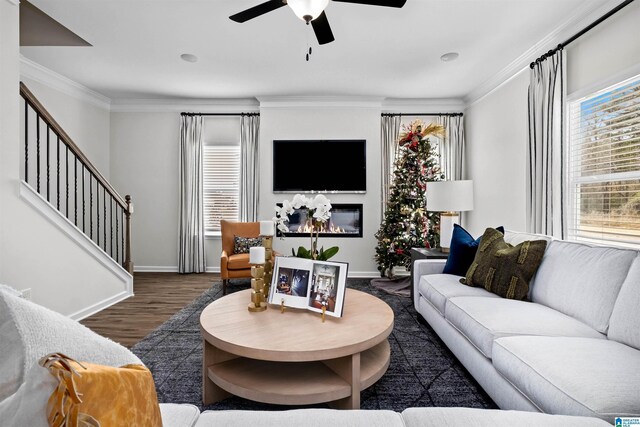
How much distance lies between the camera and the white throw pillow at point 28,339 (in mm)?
533

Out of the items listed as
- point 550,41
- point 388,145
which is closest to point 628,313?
point 550,41

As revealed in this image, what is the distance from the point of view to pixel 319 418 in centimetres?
97

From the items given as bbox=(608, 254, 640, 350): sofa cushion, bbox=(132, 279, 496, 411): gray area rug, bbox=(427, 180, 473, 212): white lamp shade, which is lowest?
bbox=(132, 279, 496, 411): gray area rug

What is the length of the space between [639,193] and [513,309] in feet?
4.65

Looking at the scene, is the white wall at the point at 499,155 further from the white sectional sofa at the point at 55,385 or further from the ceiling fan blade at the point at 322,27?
the white sectional sofa at the point at 55,385

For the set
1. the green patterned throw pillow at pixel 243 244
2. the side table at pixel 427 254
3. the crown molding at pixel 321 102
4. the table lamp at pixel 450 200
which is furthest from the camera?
the crown molding at pixel 321 102

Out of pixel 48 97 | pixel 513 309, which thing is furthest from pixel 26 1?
pixel 513 309

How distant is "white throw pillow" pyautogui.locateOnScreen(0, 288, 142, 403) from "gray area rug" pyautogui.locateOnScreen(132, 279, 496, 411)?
1.40 meters

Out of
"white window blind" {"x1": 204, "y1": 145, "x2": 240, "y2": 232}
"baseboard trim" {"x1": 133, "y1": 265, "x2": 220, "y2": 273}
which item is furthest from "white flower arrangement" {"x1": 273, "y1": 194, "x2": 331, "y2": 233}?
"baseboard trim" {"x1": 133, "y1": 265, "x2": 220, "y2": 273}

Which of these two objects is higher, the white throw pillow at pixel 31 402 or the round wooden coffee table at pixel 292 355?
the white throw pillow at pixel 31 402

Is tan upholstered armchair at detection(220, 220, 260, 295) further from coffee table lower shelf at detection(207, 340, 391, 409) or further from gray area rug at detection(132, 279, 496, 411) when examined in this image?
coffee table lower shelf at detection(207, 340, 391, 409)

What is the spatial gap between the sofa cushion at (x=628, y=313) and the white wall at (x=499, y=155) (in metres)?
2.20

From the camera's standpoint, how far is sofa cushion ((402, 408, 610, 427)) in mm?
964

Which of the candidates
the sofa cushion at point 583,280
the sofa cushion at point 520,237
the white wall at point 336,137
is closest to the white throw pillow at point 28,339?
the sofa cushion at point 583,280
